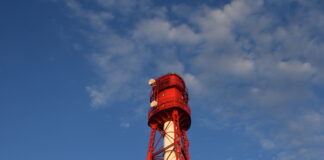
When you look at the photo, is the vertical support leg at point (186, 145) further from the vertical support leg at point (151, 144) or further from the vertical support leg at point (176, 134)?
the vertical support leg at point (151, 144)

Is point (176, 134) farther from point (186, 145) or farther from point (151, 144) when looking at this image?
point (151, 144)

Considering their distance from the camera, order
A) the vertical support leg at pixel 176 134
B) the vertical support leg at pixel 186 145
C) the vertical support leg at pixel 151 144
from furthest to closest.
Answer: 1. the vertical support leg at pixel 151 144
2. the vertical support leg at pixel 186 145
3. the vertical support leg at pixel 176 134

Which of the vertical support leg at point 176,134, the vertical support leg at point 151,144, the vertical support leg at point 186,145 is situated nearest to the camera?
the vertical support leg at point 176,134

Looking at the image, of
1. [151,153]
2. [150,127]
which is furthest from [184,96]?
[151,153]

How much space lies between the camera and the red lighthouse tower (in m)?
58.3

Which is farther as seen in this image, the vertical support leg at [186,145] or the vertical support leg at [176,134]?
the vertical support leg at [186,145]

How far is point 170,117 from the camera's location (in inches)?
2451

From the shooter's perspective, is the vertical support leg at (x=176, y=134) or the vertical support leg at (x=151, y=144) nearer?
the vertical support leg at (x=176, y=134)

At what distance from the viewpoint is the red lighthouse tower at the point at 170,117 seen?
58.3 metres

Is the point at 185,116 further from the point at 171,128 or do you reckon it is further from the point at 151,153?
the point at 151,153

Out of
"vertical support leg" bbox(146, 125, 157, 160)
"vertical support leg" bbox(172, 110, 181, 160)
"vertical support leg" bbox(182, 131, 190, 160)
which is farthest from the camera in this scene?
"vertical support leg" bbox(146, 125, 157, 160)

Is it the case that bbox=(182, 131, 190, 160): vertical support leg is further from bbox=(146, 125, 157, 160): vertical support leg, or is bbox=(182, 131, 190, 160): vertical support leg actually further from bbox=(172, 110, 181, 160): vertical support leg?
bbox=(146, 125, 157, 160): vertical support leg

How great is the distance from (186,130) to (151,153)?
8152 mm

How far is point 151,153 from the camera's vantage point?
59500mm
